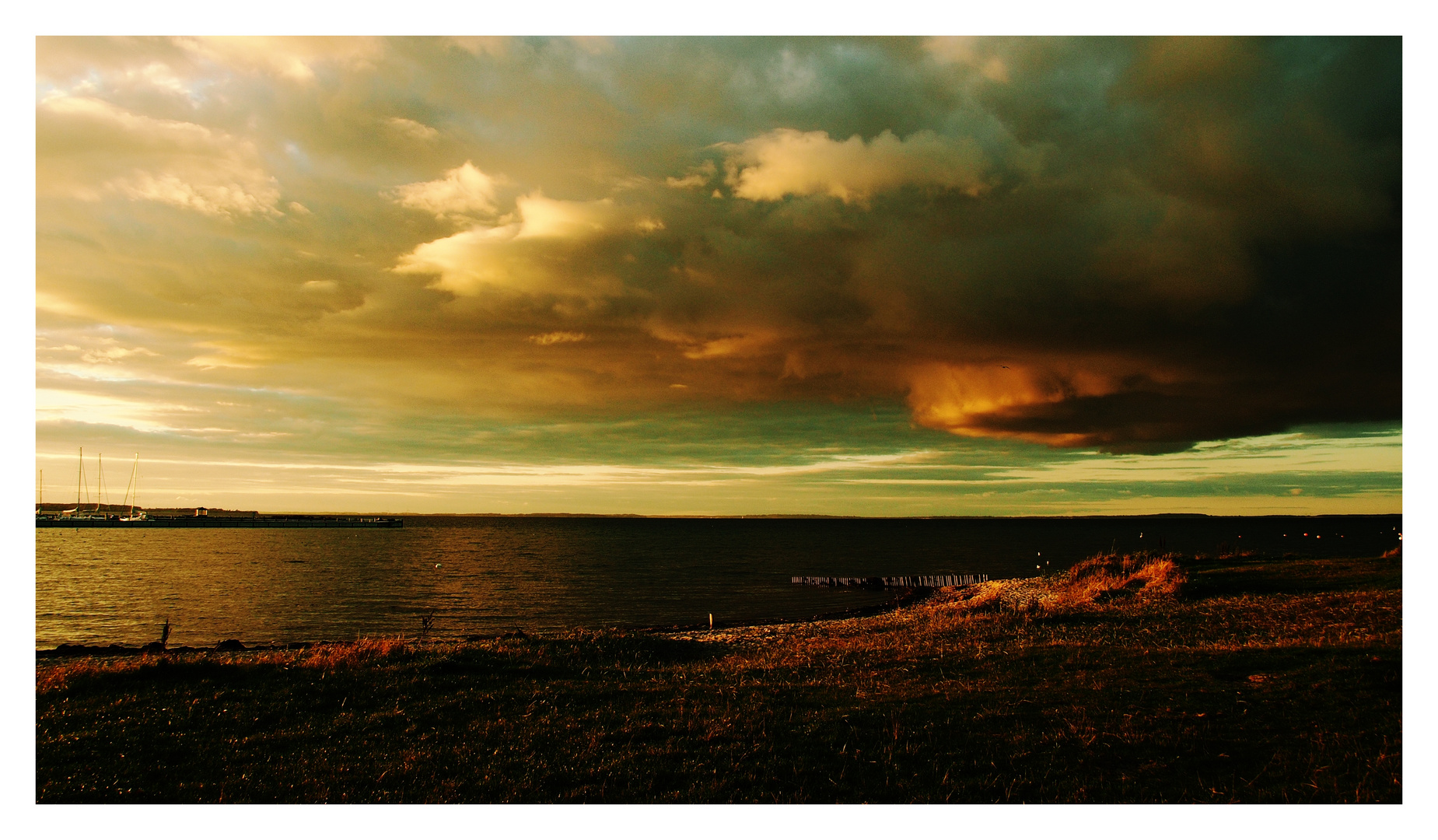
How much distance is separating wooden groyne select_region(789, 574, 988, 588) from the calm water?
385 centimetres

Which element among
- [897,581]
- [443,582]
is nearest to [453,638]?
[443,582]

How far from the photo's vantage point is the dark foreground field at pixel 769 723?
10.8 m

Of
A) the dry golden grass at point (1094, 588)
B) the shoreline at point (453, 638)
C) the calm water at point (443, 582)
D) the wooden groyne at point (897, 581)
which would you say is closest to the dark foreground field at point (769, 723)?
the shoreline at point (453, 638)

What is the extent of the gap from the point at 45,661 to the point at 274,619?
94.7 ft

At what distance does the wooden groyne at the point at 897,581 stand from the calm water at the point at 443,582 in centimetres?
385

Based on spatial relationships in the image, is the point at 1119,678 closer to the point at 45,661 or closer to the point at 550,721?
the point at 550,721

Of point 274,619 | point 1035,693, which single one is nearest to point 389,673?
point 1035,693

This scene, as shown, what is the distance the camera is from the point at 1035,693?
15.7 meters

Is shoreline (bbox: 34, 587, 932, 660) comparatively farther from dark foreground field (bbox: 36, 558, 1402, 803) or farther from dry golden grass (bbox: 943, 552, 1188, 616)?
dry golden grass (bbox: 943, 552, 1188, 616)

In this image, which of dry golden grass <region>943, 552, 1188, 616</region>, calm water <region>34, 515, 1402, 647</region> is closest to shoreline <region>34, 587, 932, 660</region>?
calm water <region>34, 515, 1402, 647</region>

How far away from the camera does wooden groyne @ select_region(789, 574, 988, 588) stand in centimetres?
8231

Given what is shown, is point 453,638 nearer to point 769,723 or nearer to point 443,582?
point 769,723

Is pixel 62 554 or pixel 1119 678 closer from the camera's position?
pixel 1119 678

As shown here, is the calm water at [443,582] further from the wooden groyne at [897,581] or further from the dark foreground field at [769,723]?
the dark foreground field at [769,723]
